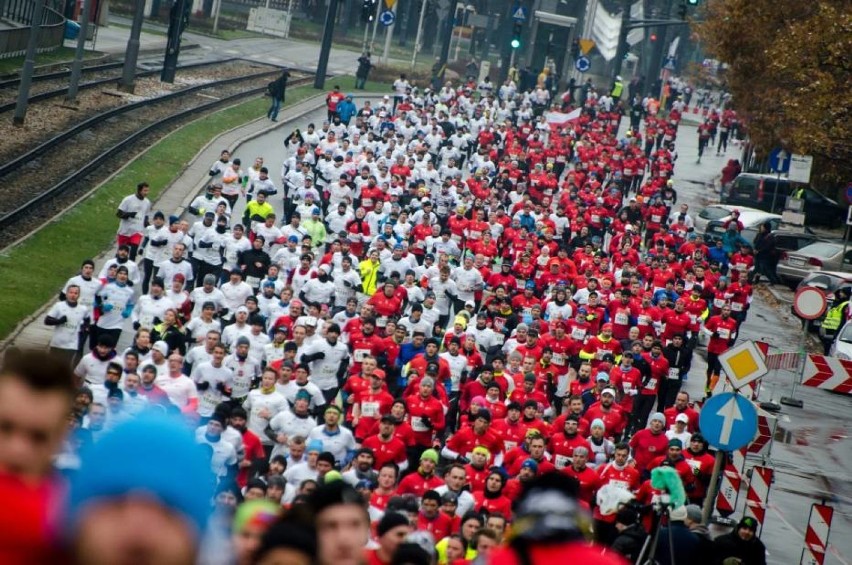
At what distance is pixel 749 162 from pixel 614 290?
33786 mm

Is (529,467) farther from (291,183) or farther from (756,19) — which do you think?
(756,19)

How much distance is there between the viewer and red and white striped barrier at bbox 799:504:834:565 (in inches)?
591

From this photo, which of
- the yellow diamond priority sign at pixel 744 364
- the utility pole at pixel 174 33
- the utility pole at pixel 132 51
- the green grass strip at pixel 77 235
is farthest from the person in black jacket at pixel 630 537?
the utility pole at pixel 174 33

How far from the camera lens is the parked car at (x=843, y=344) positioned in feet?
88.9

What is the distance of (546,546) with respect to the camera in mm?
2793

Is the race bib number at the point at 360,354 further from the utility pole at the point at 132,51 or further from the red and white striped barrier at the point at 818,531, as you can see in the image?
the utility pole at the point at 132,51

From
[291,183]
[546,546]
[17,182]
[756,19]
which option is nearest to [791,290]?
[756,19]

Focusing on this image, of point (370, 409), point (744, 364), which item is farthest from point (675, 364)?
point (744, 364)

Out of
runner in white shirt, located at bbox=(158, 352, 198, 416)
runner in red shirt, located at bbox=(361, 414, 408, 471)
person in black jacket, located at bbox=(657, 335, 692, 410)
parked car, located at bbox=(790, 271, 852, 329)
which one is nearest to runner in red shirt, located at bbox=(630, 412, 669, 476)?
runner in red shirt, located at bbox=(361, 414, 408, 471)

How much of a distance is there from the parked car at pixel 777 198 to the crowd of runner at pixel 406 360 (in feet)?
45.9

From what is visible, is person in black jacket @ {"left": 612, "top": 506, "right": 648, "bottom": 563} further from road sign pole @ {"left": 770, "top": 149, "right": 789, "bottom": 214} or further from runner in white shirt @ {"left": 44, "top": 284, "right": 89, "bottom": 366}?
road sign pole @ {"left": 770, "top": 149, "right": 789, "bottom": 214}

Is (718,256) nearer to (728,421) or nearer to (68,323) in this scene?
(68,323)

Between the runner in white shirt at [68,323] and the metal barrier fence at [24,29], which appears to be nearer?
the runner in white shirt at [68,323]

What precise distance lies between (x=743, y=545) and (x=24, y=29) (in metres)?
40.5
